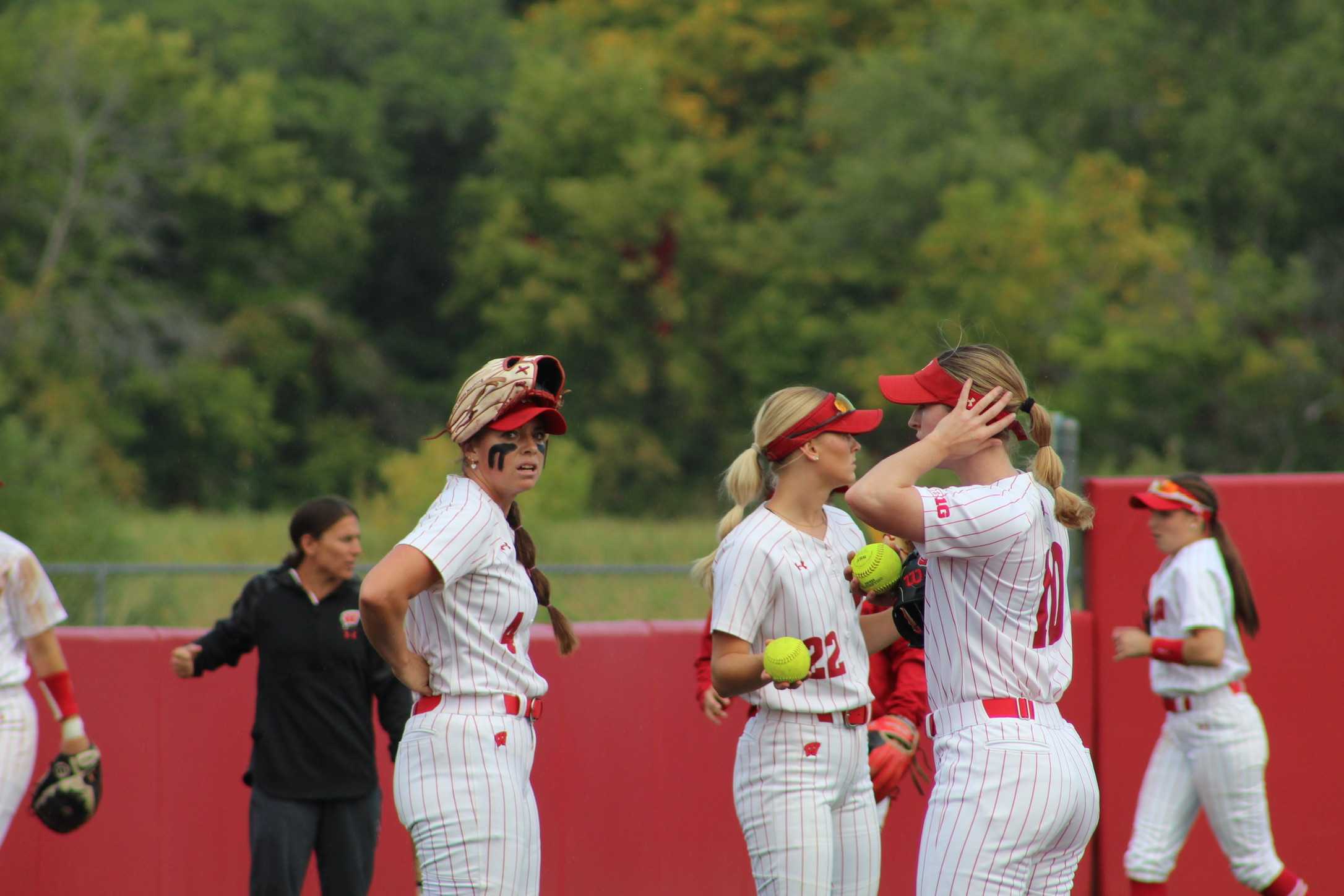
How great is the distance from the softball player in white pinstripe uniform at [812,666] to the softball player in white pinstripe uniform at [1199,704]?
2.51 m

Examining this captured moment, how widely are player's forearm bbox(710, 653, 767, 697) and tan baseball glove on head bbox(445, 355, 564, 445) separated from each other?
0.84 m

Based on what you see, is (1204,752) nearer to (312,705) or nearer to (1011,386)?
(1011,386)

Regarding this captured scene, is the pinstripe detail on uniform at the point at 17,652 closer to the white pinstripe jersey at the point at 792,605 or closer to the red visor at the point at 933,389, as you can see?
the white pinstripe jersey at the point at 792,605

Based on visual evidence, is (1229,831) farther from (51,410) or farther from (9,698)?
(51,410)

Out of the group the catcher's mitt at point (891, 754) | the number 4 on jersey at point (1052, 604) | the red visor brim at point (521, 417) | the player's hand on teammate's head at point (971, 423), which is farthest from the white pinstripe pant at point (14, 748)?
the number 4 on jersey at point (1052, 604)

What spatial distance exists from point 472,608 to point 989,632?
1427mm

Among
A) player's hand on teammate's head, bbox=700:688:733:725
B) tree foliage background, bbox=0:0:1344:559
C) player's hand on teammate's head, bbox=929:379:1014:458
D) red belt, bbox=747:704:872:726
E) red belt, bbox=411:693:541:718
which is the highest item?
tree foliage background, bbox=0:0:1344:559

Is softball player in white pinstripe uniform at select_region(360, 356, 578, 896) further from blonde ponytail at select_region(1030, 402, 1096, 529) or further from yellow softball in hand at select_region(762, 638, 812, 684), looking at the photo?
blonde ponytail at select_region(1030, 402, 1096, 529)

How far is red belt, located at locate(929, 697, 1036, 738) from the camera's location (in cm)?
420

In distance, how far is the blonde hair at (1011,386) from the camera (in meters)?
4.28

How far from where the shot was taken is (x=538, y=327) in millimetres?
36656

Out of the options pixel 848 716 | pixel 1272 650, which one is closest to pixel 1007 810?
pixel 848 716

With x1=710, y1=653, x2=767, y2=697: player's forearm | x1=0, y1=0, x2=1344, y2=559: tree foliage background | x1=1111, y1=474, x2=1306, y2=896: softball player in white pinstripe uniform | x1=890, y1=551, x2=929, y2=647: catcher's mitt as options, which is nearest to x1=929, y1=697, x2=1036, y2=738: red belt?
x1=890, y1=551, x2=929, y2=647: catcher's mitt

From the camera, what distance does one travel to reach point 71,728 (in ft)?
19.0
